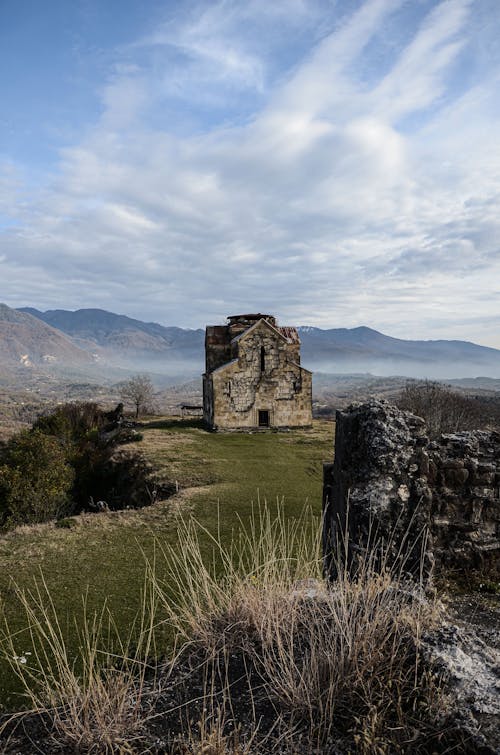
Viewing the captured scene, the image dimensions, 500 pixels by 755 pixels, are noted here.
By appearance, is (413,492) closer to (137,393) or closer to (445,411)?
(445,411)

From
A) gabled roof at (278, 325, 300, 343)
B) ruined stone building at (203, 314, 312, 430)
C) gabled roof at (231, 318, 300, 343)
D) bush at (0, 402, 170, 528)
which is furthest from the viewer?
gabled roof at (278, 325, 300, 343)

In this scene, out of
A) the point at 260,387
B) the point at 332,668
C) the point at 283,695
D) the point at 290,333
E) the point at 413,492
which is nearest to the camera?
the point at 332,668

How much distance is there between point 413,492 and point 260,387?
90.8 feet

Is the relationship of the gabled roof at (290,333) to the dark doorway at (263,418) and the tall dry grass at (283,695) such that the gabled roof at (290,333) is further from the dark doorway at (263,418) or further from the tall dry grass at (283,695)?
the tall dry grass at (283,695)

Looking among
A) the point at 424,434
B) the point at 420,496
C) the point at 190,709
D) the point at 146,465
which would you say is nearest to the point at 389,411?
the point at 424,434

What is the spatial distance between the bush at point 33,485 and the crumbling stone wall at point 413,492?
14310 mm

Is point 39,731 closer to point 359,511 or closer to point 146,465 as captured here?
point 359,511

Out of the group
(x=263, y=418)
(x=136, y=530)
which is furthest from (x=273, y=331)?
(x=136, y=530)

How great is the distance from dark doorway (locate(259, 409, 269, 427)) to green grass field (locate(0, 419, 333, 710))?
270 inches

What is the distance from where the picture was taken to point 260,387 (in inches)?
1304

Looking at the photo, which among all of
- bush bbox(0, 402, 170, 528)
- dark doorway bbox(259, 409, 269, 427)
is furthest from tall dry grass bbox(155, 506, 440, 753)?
dark doorway bbox(259, 409, 269, 427)

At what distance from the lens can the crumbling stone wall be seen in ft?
17.4

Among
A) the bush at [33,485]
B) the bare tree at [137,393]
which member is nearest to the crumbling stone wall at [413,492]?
the bush at [33,485]

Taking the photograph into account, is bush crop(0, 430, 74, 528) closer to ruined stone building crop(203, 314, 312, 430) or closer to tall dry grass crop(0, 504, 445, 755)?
tall dry grass crop(0, 504, 445, 755)
